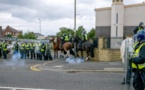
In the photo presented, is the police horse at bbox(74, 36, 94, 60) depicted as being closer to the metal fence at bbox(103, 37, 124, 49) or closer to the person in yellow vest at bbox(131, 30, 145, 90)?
the metal fence at bbox(103, 37, 124, 49)

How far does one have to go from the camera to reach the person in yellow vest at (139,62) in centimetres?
668

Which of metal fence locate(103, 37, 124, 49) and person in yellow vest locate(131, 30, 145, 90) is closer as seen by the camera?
person in yellow vest locate(131, 30, 145, 90)

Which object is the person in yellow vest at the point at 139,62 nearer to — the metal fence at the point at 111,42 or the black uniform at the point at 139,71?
the black uniform at the point at 139,71

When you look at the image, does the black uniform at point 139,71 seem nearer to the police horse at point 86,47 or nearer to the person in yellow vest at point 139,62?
the person in yellow vest at point 139,62

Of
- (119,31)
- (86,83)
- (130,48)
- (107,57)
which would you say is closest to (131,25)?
(119,31)

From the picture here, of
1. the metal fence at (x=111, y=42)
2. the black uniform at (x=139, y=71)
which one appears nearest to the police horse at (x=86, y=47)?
the metal fence at (x=111, y=42)

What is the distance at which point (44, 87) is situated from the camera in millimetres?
10914

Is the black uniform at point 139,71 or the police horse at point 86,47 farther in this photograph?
the police horse at point 86,47

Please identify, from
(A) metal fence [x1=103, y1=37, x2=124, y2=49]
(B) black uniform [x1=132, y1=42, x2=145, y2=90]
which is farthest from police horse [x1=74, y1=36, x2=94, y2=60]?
(B) black uniform [x1=132, y1=42, x2=145, y2=90]

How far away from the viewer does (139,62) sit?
6676 mm

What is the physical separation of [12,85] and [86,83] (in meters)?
2.93

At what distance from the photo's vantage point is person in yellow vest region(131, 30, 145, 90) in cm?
668

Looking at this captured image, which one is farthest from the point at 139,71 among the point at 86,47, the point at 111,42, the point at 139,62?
the point at 86,47

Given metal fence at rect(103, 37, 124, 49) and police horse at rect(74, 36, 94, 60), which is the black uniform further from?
metal fence at rect(103, 37, 124, 49)
